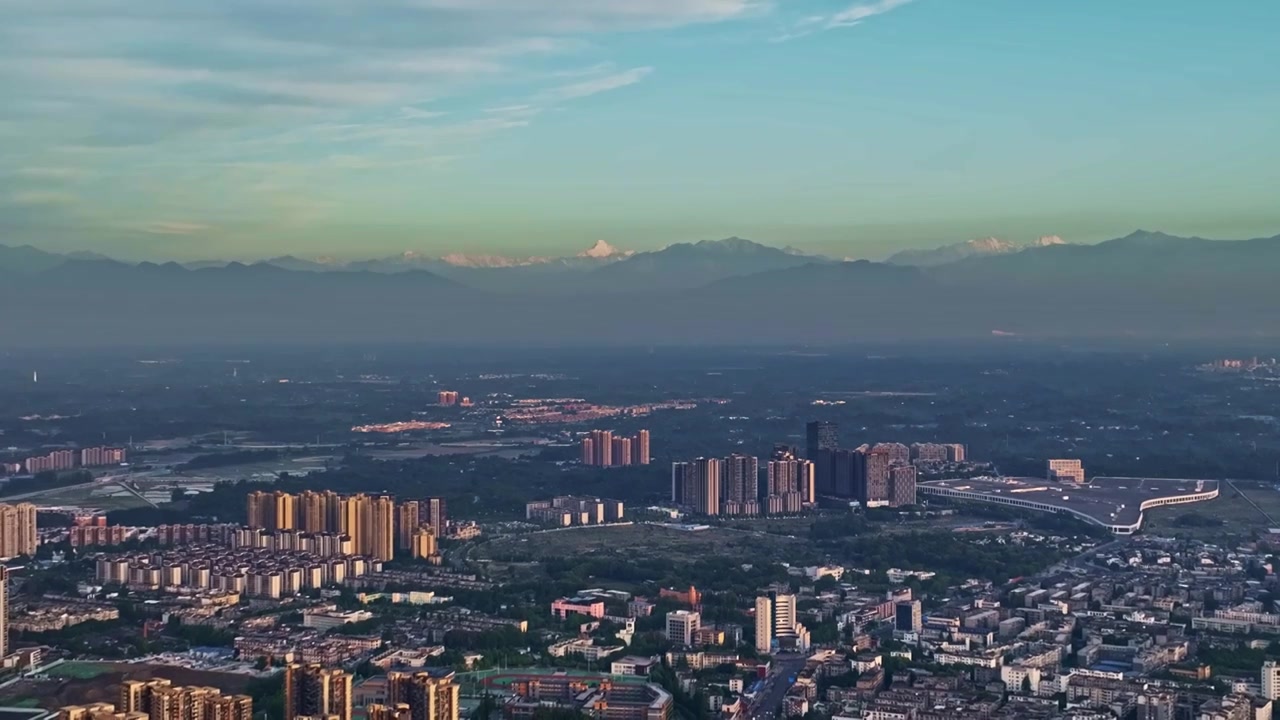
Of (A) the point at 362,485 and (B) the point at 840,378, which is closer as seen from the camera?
(A) the point at 362,485

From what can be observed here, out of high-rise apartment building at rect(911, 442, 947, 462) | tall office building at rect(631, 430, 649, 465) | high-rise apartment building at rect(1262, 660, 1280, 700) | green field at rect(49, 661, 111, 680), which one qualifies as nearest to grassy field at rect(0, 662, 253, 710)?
green field at rect(49, 661, 111, 680)

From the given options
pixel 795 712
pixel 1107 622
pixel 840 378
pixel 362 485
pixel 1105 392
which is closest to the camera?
pixel 795 712

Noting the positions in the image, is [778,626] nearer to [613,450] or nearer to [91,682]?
[91,682]

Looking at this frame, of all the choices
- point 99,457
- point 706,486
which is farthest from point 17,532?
point 99,457

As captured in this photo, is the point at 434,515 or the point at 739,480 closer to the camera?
the point at 434,515

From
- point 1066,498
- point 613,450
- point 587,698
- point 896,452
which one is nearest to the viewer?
point 587,698

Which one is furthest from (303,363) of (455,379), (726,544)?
(726,544)

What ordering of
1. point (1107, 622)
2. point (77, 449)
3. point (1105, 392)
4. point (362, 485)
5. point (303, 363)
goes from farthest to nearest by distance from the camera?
point (303, 363) → point (1105, 392) → point (77, 449) → point (362, 485) → point (1107, 622)

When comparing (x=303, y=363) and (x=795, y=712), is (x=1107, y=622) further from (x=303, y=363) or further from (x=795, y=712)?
(x=303, y=363)
